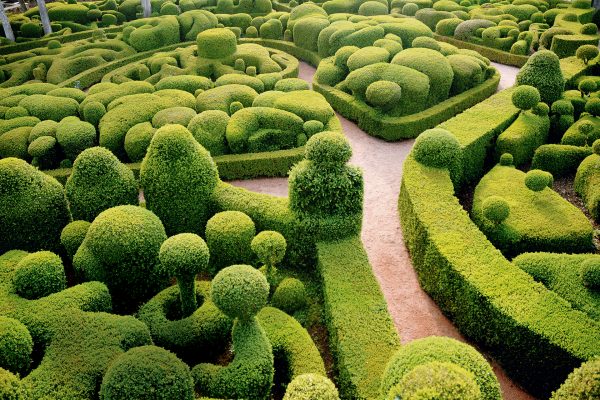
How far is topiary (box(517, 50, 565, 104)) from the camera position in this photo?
19172 millimetres

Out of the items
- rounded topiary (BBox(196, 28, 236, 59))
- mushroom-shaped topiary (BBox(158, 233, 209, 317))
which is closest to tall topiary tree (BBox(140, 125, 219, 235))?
mushroom-shaped topiary (BBox(158, 233, 209, 317))

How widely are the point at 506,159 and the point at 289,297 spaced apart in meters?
9.69

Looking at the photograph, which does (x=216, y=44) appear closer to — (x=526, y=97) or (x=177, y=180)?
(x=177, y=180)

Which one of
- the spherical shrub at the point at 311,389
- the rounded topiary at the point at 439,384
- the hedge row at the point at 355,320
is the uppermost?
the rounded topiary at the point at 439,384

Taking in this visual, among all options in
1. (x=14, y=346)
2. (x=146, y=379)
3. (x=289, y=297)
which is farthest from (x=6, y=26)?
(x=146, y=379)

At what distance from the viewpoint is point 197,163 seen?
1314cm

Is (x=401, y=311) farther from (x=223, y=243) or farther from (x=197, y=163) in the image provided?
(x=197, y=163)

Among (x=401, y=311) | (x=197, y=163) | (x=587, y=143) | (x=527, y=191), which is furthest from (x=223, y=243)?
(x=587, y=143)

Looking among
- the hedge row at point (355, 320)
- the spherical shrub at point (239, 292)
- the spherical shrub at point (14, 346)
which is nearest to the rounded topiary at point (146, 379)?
the spherical shrub at point (239, 292)

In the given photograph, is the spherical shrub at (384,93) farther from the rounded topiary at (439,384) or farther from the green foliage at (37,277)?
the rounded topiary at (439,384)

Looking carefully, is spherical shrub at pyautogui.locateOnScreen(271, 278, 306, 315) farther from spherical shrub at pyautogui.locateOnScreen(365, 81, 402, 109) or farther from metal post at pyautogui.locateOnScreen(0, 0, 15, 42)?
metal post at pyautogui.locateOnScreen(0, 0, 15, 42)

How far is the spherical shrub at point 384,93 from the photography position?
66.0ft

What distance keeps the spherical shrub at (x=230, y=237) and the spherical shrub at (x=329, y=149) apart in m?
2.59

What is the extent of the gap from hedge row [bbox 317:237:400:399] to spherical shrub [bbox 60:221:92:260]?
6.39 metres
